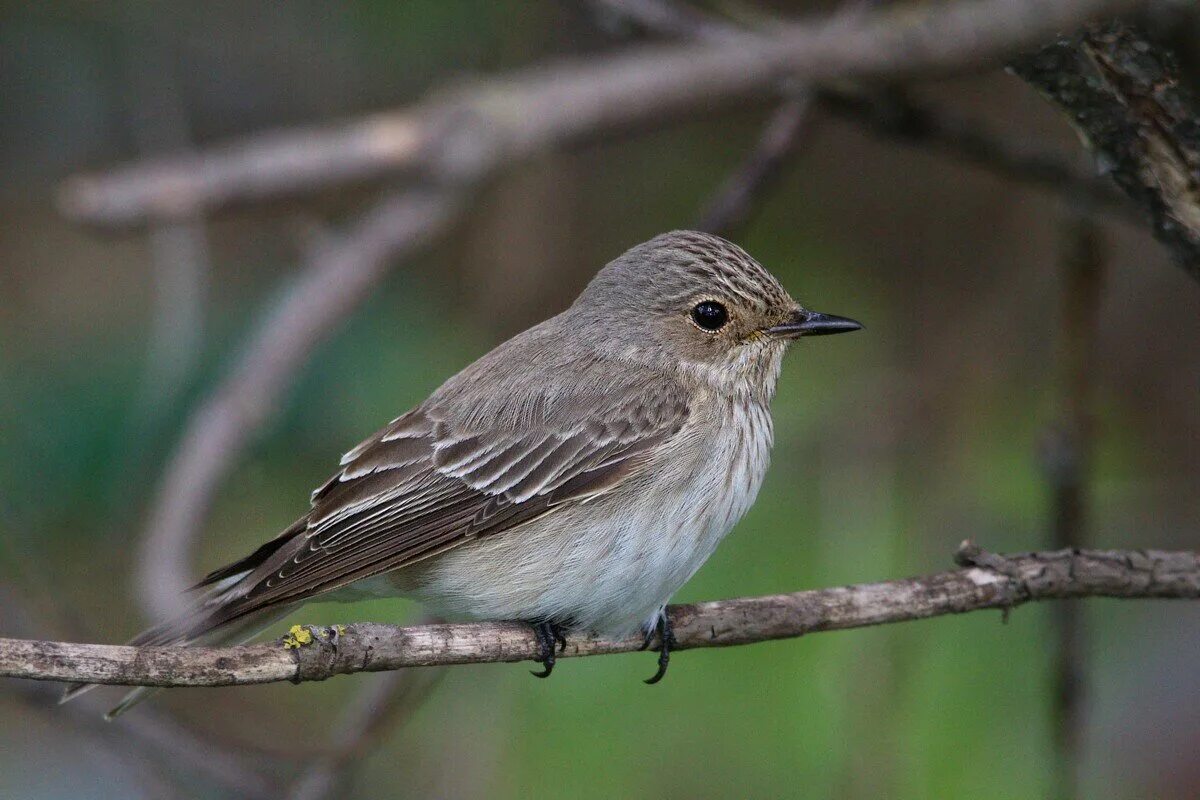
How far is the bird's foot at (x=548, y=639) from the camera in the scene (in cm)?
366

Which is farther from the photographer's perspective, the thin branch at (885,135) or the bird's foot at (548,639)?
the thin branch at (885,135)

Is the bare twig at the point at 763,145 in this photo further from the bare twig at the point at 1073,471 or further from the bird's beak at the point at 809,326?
the bare twig at the point at 1073,471

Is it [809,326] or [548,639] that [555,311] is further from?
[548,639]

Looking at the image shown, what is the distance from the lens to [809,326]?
4297 mm

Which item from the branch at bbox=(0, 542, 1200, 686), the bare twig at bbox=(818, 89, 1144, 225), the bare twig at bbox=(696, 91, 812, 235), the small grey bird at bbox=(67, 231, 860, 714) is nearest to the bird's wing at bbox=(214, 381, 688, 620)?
the small grey bird at bbox=(67, 231, 860, 714)

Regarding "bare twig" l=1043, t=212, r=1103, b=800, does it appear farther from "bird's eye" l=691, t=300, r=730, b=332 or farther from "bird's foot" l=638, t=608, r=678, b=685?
"bird's foot" l=638, t=608, r=678, b=685

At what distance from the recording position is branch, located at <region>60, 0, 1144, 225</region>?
3.92m

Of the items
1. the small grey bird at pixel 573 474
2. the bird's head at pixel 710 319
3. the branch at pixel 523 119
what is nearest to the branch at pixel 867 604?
the small grey bird at pixel 573 474

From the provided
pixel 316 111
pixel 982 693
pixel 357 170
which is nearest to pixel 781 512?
pixel 982 693

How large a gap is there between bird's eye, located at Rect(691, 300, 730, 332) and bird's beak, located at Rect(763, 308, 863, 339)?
0.14m

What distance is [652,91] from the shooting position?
406cm

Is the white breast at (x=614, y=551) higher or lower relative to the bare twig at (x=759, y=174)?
lower

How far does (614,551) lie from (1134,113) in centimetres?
176

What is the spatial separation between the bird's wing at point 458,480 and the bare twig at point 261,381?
49 cm
